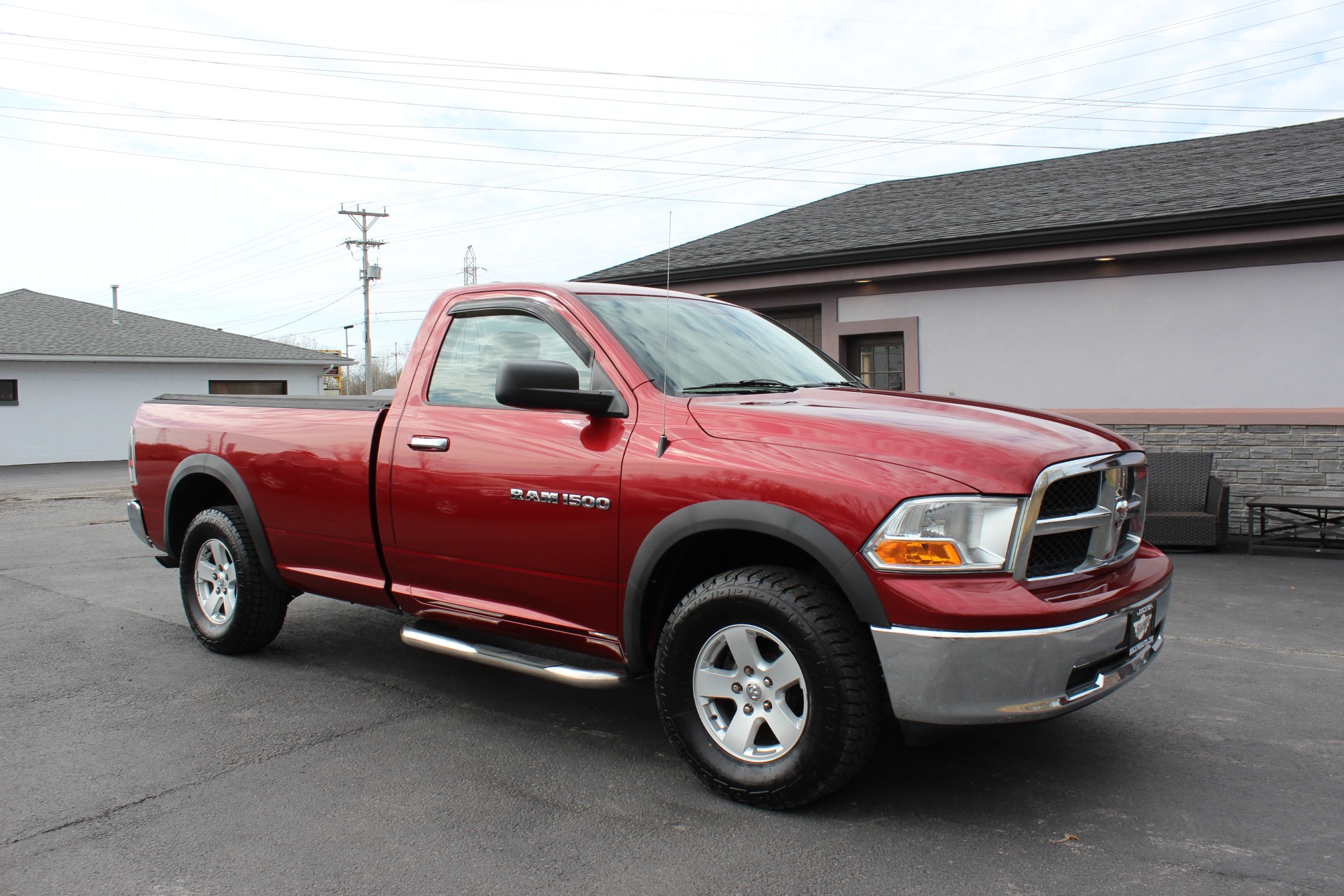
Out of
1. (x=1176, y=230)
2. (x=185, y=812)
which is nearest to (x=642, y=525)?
(x=185, y=812)

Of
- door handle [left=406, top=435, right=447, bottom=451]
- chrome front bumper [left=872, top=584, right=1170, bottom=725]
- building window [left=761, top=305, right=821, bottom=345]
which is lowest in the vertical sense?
chrome front bumper [left=872, top=584, right=1170, bottom=725]

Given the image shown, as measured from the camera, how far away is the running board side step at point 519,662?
389 centimetres

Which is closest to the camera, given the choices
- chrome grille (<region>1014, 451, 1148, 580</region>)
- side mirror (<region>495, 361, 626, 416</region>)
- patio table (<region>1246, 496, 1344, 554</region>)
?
chrome grille (<region>1014, 451, 1148, 580</region>)

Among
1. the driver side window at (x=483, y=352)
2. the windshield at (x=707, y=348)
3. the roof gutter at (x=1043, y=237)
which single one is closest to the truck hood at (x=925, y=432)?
Result: the windshield at (x=707, y=348)

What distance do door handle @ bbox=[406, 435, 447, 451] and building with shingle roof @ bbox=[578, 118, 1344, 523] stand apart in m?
8.29

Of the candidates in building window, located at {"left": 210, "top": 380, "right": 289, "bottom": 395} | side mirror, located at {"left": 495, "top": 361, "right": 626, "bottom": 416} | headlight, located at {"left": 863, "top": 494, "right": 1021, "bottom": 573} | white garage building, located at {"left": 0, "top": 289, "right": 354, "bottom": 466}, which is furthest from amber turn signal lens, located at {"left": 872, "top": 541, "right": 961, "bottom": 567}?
building window, located at {"left": 210, "top": 380, "right": 289, "bottom": 395}

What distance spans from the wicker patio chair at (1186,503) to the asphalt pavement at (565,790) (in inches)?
142

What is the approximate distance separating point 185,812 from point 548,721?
157 centimetres

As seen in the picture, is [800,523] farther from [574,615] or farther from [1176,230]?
[1176,230]

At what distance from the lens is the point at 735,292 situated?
44.2 feet

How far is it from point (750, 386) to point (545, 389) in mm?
964

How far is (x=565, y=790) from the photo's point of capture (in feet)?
12.4

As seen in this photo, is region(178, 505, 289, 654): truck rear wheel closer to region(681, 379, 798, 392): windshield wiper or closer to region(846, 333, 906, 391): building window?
region(681, 379, 798, 392): windshield wiper

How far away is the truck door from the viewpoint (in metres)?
3.95
